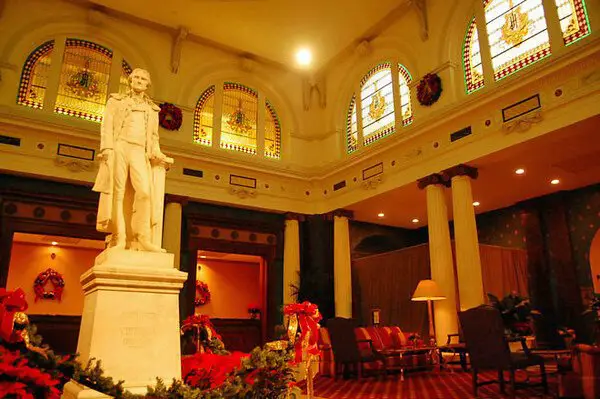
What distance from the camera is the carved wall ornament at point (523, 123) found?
25.4ft

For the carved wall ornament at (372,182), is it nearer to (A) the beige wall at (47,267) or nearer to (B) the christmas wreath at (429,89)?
(B) the christmas wreath at (429,89)

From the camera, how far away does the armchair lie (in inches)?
194

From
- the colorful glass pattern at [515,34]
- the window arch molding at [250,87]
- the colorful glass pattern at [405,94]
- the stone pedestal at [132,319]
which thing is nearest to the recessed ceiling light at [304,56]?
the window arch molding at [250,87]

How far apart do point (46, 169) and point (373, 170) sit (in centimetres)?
689

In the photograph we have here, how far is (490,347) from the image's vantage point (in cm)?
506

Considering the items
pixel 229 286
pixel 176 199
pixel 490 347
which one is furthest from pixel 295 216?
pixel 490 347

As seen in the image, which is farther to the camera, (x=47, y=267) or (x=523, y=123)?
(x=47, y=267)

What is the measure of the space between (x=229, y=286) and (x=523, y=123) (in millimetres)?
9410

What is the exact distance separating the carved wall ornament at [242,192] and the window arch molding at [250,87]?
→ 867 millimetres

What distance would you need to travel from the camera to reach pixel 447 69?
31.4ft

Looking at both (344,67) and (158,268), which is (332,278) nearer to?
(344,67)

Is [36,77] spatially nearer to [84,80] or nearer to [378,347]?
[84,80]

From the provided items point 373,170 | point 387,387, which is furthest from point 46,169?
point 387,387

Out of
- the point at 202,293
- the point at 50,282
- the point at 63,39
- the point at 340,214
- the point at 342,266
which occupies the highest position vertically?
the point at 63,39
